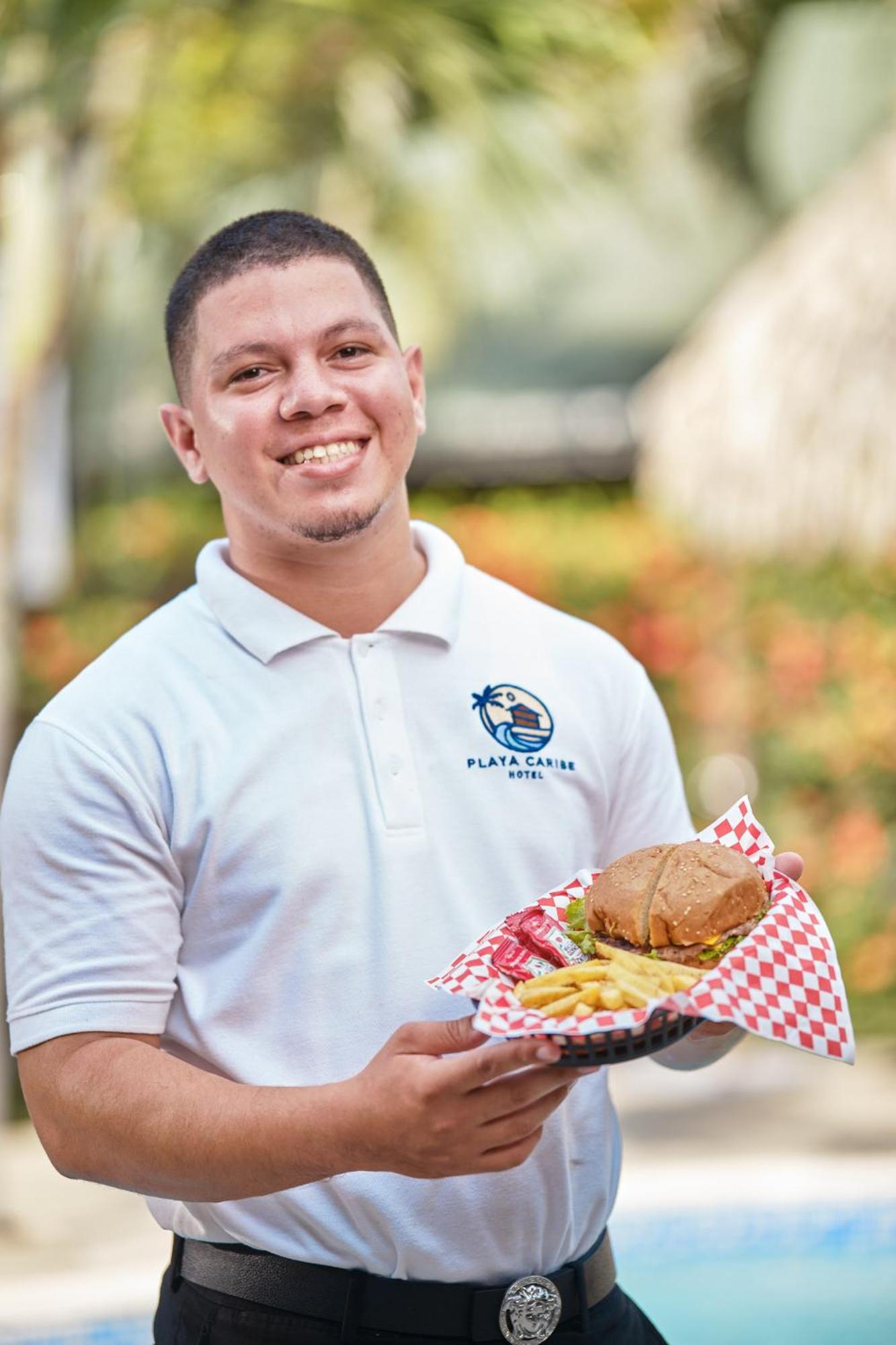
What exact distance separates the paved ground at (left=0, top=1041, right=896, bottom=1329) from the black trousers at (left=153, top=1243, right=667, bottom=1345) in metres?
3.01

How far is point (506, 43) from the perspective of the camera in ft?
19.3

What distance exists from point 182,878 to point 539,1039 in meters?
0.57

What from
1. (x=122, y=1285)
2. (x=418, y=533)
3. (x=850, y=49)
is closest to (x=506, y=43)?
(x=418, y=533)

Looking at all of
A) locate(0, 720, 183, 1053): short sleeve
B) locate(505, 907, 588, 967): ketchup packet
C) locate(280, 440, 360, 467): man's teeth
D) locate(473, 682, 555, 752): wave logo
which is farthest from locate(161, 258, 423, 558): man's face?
locate(505, 907, 588, 967): ketchup packet

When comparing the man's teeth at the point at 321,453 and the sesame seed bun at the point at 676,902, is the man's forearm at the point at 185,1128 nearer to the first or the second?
the sesame seed bun at the point at 676,902

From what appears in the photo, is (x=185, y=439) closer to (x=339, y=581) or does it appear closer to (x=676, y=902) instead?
(x=339, y=581)

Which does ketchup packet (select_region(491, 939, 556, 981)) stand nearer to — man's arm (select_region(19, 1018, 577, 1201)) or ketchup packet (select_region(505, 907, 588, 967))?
ketchup packet (select_region(505, 907, 588, 967))

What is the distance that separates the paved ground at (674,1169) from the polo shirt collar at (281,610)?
3.37 m

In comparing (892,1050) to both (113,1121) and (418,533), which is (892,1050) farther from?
(113,1121)

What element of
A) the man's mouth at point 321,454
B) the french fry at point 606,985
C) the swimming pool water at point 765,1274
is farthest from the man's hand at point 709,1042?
the swimming pool water at point 765,1274

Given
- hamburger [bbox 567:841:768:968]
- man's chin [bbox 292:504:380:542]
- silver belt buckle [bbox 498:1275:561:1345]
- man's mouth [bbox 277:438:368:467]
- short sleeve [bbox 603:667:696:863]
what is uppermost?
man's mouth [bbox 277:438:368:467]

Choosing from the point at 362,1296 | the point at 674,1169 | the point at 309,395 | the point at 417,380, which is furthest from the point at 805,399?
the point at 362,1296

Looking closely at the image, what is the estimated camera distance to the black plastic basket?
69.0 inches

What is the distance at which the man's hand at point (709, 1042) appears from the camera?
2.18 m
